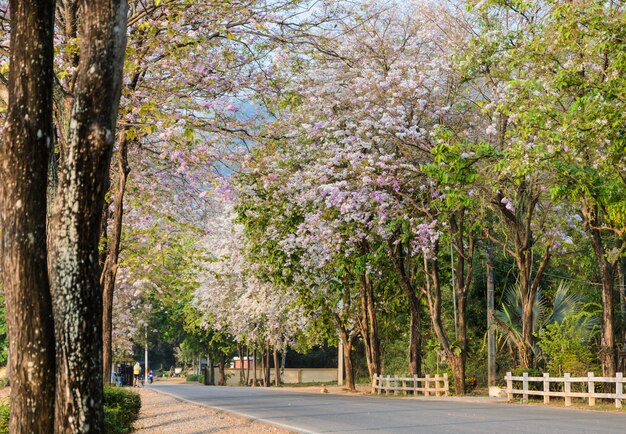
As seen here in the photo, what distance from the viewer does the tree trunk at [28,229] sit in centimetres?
675

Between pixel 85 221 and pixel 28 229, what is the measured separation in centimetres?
43

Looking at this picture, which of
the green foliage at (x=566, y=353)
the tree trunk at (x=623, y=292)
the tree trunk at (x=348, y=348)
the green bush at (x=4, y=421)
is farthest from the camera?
the tree trunk at (x=348, y=348)

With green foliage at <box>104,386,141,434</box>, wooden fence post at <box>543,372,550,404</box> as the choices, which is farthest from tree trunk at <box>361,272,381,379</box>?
green foliage at <box>104,386,141,434</box>

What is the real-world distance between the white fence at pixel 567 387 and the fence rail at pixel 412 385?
220 inches

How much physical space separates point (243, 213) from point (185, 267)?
915 centimetres

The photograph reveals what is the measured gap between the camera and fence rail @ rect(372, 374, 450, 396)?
31609mm

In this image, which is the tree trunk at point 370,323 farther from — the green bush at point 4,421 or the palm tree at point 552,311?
the green bush at point 4,421

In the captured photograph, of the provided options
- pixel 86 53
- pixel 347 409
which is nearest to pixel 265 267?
pixel 347 409

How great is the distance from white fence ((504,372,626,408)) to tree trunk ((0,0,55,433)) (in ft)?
Answer: 56.8

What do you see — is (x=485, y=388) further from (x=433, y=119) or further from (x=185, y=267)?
(x=185, y=267)

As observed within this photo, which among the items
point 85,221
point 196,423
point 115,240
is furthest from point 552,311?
point 85,221

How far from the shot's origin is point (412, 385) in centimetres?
3438

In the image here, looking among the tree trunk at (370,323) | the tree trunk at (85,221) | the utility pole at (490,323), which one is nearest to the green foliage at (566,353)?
the utility pole at (490,323)

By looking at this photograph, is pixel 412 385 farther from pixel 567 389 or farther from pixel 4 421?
pixel 4 421
